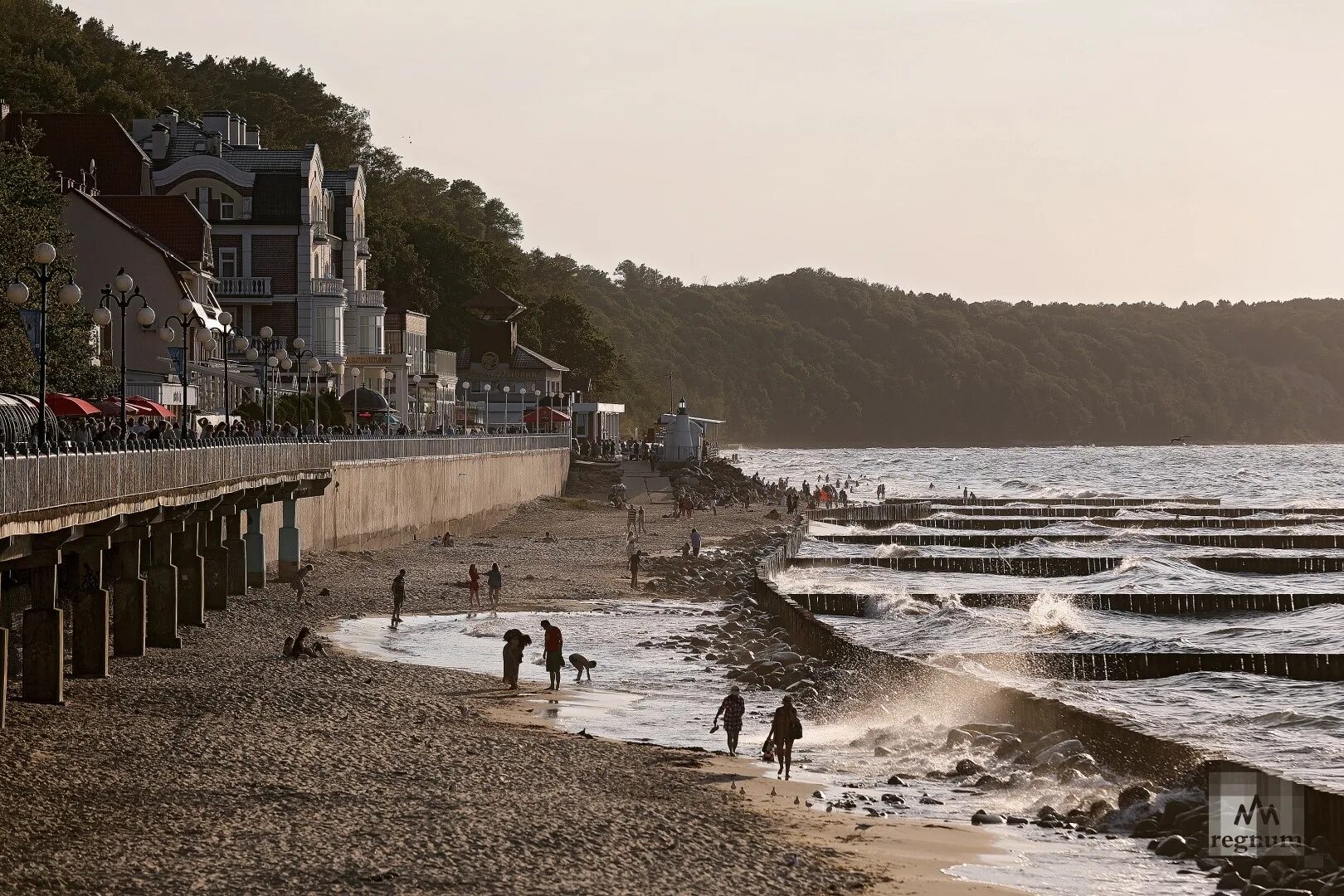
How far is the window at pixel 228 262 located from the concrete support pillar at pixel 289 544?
102 ft

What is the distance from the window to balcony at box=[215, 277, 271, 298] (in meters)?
0.59

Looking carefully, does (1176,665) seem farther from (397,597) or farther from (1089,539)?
(1089,539)

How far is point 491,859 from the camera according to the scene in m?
16.1

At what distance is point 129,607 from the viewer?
27.7 m

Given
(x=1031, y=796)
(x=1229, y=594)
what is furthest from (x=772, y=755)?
(x=1229, y=594)

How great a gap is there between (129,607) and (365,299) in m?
51.8

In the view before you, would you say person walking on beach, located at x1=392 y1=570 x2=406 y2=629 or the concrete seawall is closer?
person walking on beach, located at x1=392 y1=570 x2=406 y2=629

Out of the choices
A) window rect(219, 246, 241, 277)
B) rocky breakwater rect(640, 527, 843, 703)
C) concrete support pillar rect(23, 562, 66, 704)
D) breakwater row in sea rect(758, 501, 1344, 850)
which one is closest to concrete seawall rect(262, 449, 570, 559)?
rocky breakwater rect(640, 527, 843, 703)

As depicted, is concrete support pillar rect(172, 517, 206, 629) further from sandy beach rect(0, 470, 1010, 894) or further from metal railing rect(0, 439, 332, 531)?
sandy beach rect(0, 470, 1010, 894)

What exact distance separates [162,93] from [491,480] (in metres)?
33.4

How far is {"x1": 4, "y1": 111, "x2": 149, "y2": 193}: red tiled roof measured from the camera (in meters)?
65.4

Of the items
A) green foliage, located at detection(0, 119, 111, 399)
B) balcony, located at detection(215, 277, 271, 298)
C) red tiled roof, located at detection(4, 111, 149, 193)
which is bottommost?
green foliage, located at detection(0, 119, 111, 399)

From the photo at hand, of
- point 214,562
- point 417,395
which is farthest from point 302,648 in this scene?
point 417,395

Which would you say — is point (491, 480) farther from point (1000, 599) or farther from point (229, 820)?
point (229, 820)
